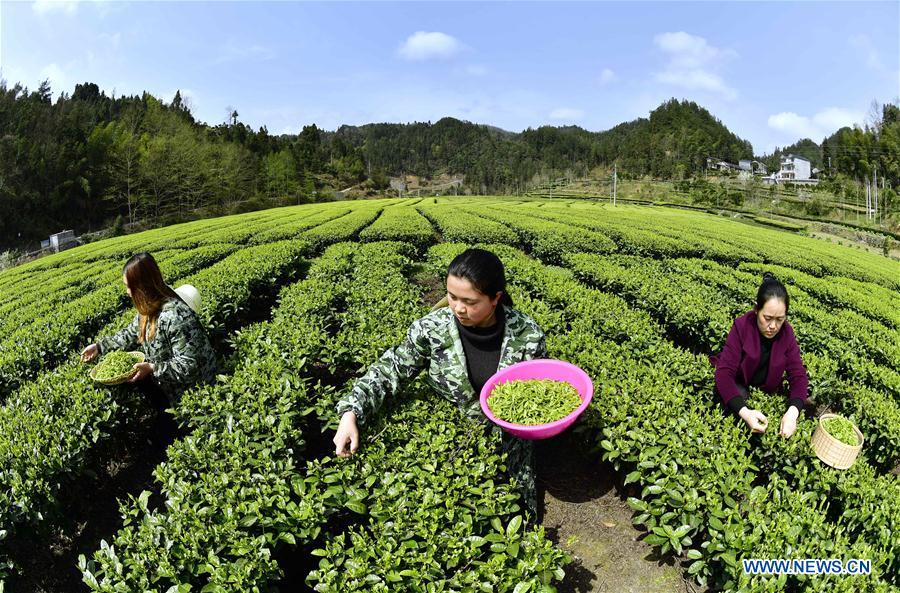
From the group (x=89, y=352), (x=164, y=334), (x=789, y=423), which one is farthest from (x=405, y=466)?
(x=89, y=352)

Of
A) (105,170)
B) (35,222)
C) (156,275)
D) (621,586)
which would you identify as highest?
(105,170)

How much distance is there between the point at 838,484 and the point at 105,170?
49.5 metres

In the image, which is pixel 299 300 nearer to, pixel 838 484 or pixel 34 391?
pixel 34 391

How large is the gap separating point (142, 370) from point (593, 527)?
13.9ft

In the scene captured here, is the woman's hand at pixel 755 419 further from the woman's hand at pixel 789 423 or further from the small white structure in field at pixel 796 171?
the small white structure in field at pixel 796 171

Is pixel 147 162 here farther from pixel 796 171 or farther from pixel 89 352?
pixel 796 171

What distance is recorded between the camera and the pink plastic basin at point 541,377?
2.74 m

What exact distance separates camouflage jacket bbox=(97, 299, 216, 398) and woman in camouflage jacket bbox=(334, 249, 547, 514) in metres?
2.05

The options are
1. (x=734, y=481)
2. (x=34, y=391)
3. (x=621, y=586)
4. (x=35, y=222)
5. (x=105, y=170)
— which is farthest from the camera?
(x=105, y=170)

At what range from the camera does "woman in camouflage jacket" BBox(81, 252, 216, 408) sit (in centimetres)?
409

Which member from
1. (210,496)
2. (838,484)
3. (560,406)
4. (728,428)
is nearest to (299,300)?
(210,496)

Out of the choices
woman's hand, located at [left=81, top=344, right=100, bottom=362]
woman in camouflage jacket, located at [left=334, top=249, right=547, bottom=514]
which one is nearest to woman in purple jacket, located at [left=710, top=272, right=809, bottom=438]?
woman in camouflage jacket, located at [left=334, top=249, right=547, bottom=514]

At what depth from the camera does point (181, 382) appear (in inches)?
168

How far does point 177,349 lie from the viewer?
166 inches
